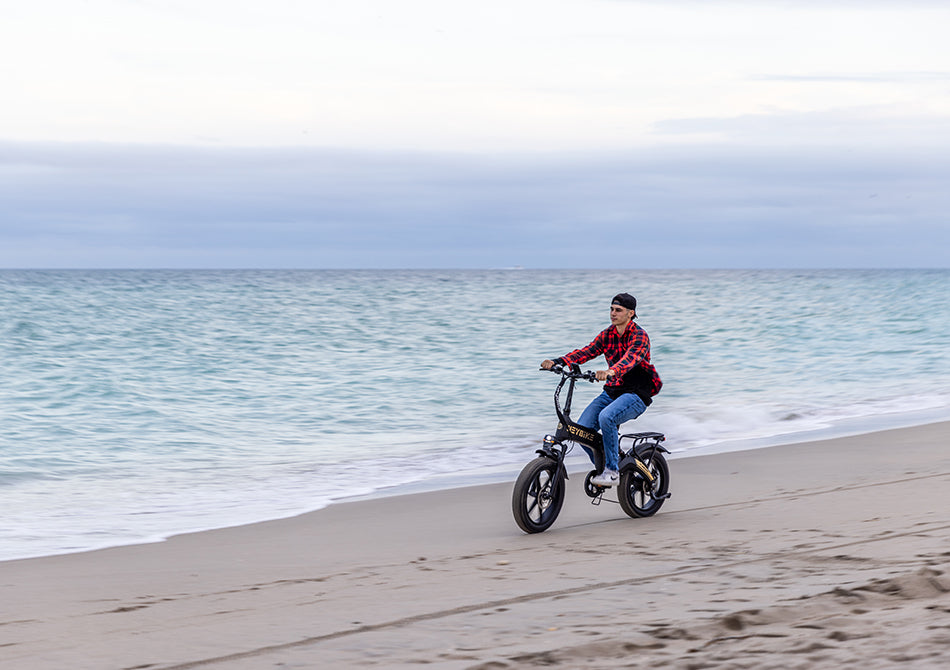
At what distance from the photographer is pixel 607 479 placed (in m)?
8.01

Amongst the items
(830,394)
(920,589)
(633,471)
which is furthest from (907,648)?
(830,394)

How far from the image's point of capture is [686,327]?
41.1 metres

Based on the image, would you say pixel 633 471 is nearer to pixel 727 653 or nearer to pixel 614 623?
pixel 614 623

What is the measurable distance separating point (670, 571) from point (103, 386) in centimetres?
1790

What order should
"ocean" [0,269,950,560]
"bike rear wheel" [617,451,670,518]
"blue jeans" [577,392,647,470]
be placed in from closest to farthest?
"blue jeans" [577,392,647,470] → "bike rear wheel" [617,451,670,518] → "ocean" [0,269,950,560]

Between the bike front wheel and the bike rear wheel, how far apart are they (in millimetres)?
579

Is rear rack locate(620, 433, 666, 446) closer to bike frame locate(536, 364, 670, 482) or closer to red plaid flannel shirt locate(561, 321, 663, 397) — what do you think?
bike frame locate(536, 364, 670, 482)

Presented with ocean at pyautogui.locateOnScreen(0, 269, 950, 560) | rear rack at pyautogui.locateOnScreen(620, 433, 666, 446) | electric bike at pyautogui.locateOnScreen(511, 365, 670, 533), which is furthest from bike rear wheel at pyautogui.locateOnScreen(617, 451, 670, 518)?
ocean at pyautogui.locateOnScreen(0, 269, 950, 560)

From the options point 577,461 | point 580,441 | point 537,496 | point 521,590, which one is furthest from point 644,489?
point 577,461

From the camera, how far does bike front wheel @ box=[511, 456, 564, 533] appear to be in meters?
7.54

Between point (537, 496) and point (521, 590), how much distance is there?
1.94 metres

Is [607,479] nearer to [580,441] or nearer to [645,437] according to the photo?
[580,441]

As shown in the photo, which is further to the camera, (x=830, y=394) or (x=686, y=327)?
(x=686, y=327)

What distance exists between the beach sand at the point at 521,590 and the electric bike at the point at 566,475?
20 centimetres
